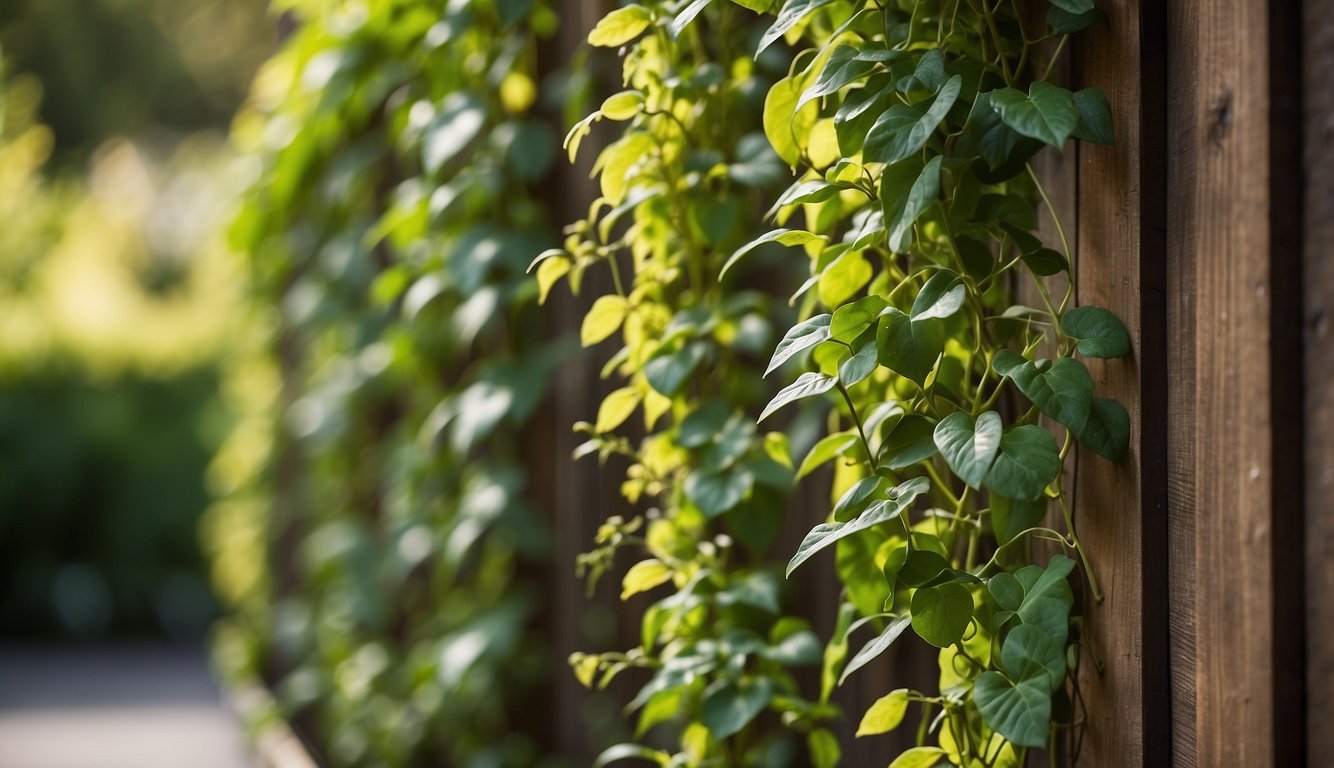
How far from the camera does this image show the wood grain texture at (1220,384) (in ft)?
2.29

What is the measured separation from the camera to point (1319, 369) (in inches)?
26.8

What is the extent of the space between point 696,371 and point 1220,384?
607 mm

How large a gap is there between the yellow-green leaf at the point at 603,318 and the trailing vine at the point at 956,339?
232 millimetres

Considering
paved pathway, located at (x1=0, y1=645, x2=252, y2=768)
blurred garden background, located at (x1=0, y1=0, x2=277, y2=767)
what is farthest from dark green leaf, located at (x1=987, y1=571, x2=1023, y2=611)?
blurred garden background, located at (x1=0, y1=0, x2=277, y2=767)

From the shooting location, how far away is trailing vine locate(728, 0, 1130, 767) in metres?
0.80

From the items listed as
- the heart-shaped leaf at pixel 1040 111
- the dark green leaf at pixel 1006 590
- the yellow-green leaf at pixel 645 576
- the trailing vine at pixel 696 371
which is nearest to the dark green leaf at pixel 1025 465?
the dark green leaf at pixel 1006 590

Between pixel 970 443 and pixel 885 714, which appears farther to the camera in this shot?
pixel 885 714

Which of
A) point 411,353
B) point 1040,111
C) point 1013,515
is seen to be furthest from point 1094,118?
point 411,353

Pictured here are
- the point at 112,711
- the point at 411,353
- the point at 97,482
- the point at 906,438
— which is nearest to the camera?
the point at 906,438

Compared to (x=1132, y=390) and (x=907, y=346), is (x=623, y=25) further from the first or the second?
(x=1132, y=390)

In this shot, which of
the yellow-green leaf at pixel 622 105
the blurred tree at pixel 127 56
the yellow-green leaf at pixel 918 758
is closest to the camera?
the yellow-green leaf at pixel 918 758

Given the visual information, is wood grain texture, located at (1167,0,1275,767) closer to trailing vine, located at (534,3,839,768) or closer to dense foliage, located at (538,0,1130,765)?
dense foliage, located at (538,0,1130,765)

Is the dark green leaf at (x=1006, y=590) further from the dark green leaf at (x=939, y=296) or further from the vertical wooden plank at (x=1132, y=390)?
the dark green leaf at (x=939, y=296)

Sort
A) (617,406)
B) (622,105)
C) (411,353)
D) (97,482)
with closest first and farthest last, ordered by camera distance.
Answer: (622,105) → (617,406) → (411,353) → (97,482)
